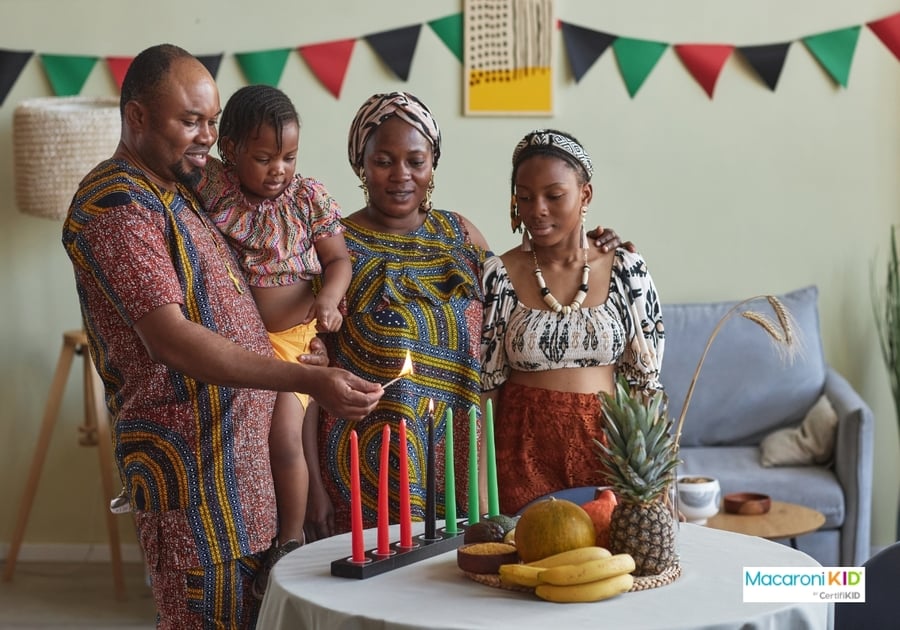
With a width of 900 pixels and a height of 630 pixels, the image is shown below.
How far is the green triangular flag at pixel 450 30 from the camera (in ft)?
14.8

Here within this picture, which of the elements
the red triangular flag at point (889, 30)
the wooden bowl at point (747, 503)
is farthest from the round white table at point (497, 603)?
the red triangular flag at point (889, 30)

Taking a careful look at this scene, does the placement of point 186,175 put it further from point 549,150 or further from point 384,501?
point 549,150

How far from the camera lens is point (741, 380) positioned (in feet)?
14.3

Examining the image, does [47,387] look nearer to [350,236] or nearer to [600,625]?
[350,236]

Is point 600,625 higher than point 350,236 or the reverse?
the reverse

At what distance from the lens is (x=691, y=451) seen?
4.31 metres

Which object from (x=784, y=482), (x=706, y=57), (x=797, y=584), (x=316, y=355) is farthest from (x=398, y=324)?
(x=706, y=57)

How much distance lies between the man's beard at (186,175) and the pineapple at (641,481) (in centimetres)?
84

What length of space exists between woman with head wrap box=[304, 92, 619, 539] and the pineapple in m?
0.70

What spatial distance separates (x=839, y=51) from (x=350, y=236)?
8.99ft

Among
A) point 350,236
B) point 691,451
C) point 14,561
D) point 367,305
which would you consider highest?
point 350,236

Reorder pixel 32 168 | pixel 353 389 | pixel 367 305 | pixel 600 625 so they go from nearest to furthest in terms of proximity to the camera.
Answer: pixel 600 625 < pixel 353 389 < pixel 367 305 < pixel 32 168

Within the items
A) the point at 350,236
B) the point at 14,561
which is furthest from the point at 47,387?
the point at 350,236

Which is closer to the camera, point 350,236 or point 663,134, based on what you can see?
point 350,236
